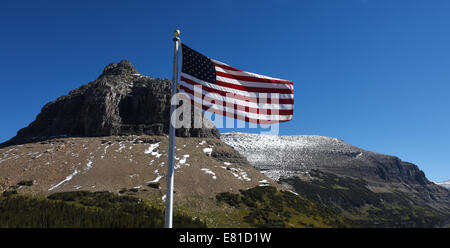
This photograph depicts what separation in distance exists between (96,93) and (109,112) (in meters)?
13.3

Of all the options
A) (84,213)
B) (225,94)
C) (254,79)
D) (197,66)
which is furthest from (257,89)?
(84,213)

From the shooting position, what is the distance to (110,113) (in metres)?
132

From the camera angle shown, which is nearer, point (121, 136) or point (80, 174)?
point (80, 174)

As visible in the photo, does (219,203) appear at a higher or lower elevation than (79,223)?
lower

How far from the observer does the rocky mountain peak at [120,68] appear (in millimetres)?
163375

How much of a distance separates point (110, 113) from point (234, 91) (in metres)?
128

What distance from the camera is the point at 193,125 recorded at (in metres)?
142

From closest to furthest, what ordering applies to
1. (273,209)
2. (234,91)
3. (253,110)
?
(234,91) < (253,110) < (273,209)

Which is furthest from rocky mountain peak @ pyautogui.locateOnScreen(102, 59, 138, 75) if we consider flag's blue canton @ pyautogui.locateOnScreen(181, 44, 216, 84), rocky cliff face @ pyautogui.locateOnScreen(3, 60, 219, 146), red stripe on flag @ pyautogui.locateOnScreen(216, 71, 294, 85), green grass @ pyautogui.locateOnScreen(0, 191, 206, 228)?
flag's blue canton @ pyautogui.locateOnScreen(181, 44, 216, 84)

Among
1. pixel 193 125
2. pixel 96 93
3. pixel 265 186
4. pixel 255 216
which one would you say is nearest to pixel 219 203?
pixel 255 216

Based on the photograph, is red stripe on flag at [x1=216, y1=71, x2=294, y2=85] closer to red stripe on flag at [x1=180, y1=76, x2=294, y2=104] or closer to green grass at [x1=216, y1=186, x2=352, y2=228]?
red stripe on flag at [x1=180, y1=76, x2=294, y2=104]

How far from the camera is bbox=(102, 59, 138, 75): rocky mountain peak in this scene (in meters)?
163

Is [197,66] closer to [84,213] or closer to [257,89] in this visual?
[257,89]
